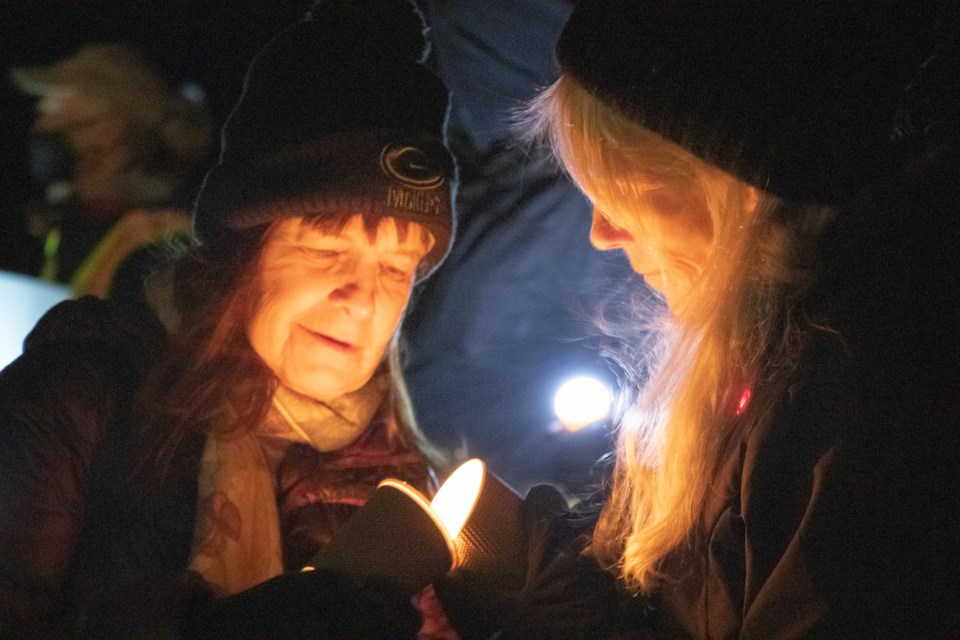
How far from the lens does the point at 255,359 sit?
4.63 feet

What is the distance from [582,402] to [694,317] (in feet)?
2.62

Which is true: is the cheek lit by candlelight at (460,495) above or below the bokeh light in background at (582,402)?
above

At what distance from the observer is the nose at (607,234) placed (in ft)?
4.13

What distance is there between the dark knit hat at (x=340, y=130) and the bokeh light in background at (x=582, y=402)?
598 mm

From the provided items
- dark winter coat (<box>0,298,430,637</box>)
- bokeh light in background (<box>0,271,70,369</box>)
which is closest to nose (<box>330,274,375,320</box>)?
dark winter coat (<box>0,298,430,637</box>)

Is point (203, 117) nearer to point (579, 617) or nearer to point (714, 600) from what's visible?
point (579, 617)

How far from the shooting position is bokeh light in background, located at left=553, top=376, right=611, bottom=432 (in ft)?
6.14

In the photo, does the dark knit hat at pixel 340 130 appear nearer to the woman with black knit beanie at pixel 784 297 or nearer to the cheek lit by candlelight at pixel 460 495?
the woman with black knit beanie at pixel 784 297

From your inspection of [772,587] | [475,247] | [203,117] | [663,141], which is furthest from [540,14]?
[772,587]

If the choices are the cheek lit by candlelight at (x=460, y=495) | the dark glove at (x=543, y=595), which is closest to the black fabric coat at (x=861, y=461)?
the dark glove at (x=543, y=595)

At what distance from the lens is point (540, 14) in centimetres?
172

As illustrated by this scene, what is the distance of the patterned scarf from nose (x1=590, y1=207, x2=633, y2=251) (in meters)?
0.51

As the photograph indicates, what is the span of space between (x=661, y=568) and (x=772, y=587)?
0.29 meters

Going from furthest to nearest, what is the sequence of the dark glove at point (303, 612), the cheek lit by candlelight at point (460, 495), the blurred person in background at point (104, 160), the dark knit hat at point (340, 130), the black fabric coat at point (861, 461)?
the blurred person in background at point (104, 160) → the dark knit hat at point (340, 130) → the cheek lit by candlelight at point (460, 495) → the dark glove at point (303, 612) → the black fabric coat at point (861, 461)
